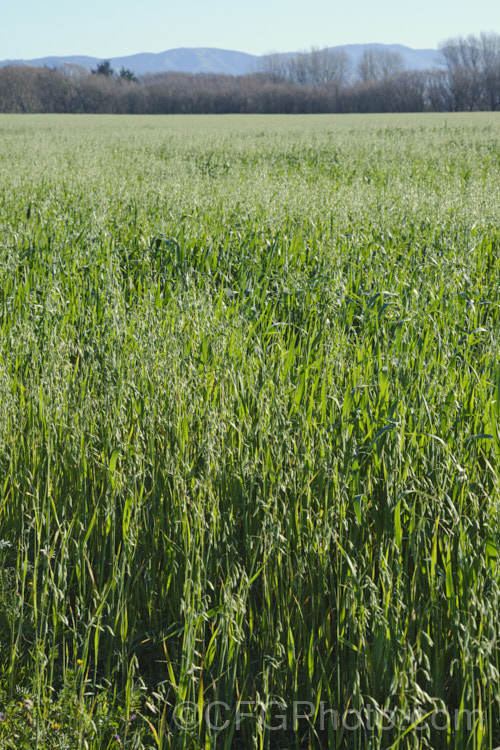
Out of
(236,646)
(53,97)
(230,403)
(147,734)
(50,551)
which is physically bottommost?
(147,734)

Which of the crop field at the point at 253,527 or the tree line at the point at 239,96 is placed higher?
the tree line at the point at 239,96

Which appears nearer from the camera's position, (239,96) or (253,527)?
(253,527)

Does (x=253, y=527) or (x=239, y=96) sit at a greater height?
(x=239, y=96)

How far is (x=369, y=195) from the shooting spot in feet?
24.6

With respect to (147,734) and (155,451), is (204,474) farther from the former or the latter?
(147,734)

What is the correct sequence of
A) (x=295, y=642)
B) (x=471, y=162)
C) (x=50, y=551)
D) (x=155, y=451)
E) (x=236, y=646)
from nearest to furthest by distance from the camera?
(x=236, y=646), (x=295, y=642), (x=50, y=551), (x=155, y=451), (x=471, y=162)

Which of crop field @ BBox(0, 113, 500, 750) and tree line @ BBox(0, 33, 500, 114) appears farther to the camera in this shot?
tree line @ BBox(0, 33, 500, 114)

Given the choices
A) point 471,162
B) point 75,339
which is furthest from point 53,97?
point 75,339

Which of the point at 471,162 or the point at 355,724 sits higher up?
the point at 471,162

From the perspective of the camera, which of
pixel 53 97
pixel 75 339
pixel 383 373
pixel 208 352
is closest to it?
pixel 383 373

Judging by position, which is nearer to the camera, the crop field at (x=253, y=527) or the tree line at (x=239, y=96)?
the crop field at (x=253, y=527)

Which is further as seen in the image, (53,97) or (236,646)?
(53,97)

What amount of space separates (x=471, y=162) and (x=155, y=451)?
11.4 meters

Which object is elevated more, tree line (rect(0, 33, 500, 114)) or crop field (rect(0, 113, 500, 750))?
tree line (rect(0, 33, 500, 114))
